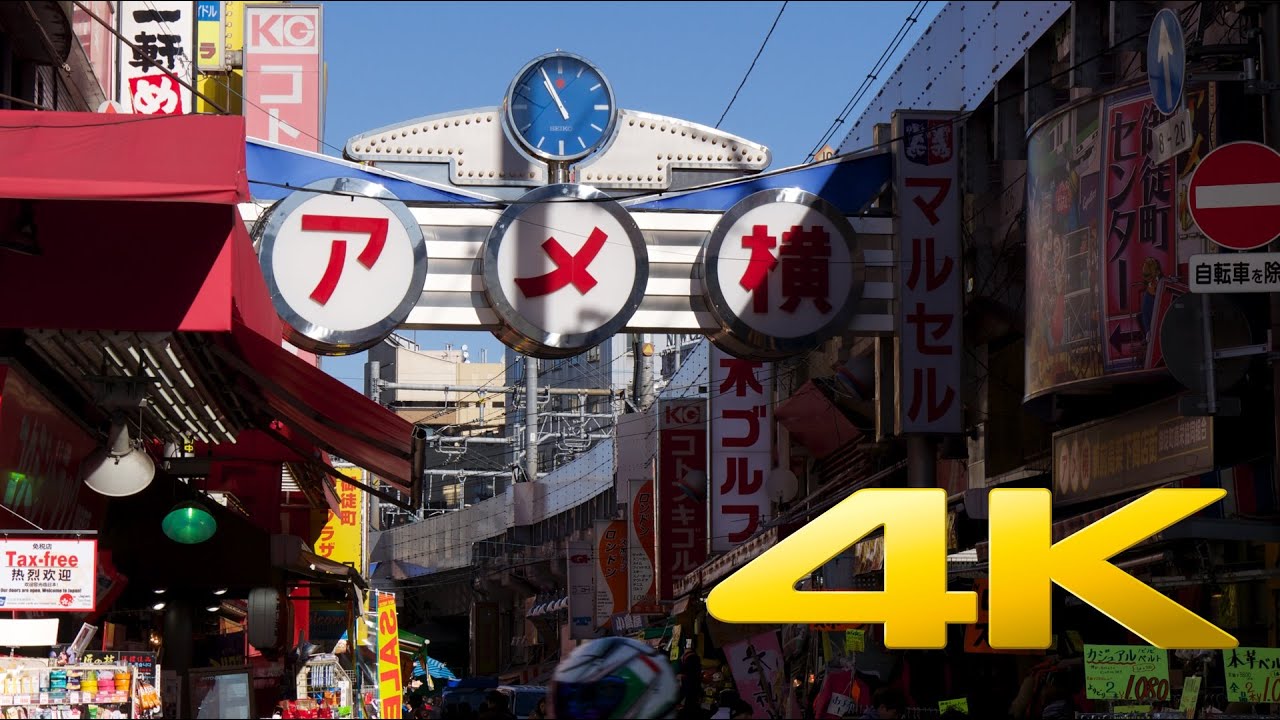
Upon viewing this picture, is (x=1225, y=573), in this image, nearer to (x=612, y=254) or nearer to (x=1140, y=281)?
(x=1140, y=281)

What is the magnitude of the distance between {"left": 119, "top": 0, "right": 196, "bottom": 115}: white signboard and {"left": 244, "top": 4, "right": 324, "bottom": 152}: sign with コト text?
2.07m

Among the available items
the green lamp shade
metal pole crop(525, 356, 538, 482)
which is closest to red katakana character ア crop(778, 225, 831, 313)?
the green lamp shade

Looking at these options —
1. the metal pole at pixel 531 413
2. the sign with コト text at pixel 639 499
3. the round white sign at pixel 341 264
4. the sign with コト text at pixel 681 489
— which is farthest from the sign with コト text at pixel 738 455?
the metal pole at pixel 531 413

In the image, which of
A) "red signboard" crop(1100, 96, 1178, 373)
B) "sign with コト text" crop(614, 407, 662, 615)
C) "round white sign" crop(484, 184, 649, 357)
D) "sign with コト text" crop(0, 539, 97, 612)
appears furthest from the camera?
"sign with コト text" crop(614, 407, 662, 615)

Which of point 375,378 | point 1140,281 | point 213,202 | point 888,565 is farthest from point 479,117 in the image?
point 375,378

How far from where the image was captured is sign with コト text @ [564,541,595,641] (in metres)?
43.7

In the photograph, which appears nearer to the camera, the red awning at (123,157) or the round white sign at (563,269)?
the red awning at (123,157)

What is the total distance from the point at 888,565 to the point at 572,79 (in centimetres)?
1052

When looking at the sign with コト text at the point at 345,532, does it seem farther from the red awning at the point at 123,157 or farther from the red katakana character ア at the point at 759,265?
the red awning at the point at 123,157

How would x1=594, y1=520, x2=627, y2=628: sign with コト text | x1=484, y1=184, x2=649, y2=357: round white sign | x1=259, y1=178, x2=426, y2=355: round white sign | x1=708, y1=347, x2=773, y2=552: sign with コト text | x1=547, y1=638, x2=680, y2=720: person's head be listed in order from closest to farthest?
1. x1=547, y1=638, x2=680, y2=720: person's head
2. x1=259, y1=178, x2=426, y2=355: round white sign
3. x1=484, y1=184, x2=649, y2=357: round white sign
4. x1=708, y1=347, x2=773, y2=552: sign with コト text
5. x1=594, y1=520, x2=627, y2=628: sign with コト text

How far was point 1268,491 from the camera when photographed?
1271 cm

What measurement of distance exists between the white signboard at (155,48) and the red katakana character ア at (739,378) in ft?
34.1

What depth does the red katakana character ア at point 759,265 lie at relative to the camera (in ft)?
55.7

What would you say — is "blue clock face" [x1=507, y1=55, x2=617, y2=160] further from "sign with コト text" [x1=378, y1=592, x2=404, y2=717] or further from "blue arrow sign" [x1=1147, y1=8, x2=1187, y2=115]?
"blue arrow sign" [x1=1147, y1=8, x2=1187, y2=115]
